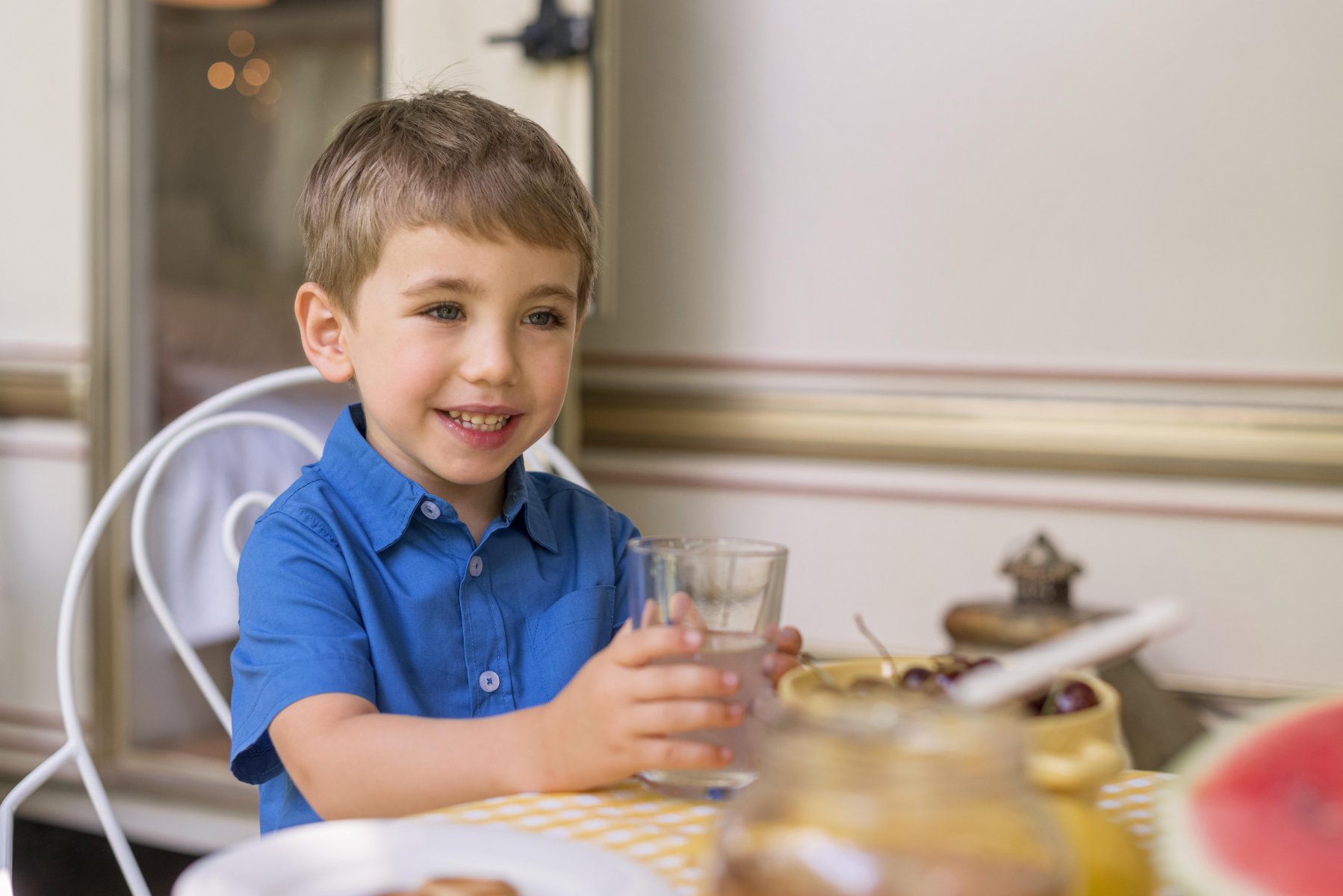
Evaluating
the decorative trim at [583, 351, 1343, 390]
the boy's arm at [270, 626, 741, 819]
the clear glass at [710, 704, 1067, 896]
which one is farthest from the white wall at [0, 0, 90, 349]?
the clear glass at [710, 704, 1067, 896]

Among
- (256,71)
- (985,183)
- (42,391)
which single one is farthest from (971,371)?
(256,71)

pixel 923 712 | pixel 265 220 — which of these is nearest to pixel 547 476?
pixel 923 712

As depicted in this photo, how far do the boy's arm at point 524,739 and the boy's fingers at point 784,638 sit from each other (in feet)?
0.15

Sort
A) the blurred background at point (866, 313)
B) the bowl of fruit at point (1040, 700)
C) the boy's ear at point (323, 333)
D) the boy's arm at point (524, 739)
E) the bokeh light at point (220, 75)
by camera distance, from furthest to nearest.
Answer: the bokeh light at point (220, 75) → the blurred background at point (866, 313) → the boy's ear at point (323, 333) → the boy's arm at point (524, 739) → the bowl of fruit at point (1040, 700)

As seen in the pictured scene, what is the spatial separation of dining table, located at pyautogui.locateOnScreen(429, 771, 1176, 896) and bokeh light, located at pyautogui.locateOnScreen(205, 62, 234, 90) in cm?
346

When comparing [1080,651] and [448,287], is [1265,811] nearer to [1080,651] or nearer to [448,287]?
[1080,651]

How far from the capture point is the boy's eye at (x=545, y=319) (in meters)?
0.97

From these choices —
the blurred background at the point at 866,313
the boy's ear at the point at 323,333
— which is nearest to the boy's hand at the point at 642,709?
the boy's ear at the point at 323,333

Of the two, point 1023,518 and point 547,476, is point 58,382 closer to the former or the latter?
point 547,476

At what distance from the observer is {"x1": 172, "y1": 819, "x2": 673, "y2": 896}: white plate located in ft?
1.39

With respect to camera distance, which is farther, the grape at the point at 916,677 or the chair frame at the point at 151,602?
the chair frame at the point at 151,602

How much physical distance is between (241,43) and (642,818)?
12.0 ft

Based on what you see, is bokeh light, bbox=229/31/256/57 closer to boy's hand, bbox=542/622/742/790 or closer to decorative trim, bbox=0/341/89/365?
decorative trim, bbox=0/341/89/365

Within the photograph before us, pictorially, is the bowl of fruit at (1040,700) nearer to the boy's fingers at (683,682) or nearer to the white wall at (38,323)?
the boy's fingers at (683,682)
